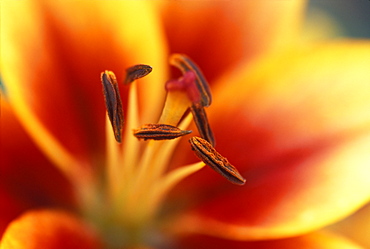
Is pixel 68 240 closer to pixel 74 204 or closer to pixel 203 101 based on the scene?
pixel 74 204

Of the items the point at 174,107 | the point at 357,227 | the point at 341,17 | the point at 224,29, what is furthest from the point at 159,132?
the point at 341,17

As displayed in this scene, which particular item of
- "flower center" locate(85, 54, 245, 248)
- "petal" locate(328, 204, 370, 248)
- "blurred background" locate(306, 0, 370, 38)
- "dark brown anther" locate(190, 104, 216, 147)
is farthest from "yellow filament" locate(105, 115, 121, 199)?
"blurred background" locate(306, 0, 370, 38)

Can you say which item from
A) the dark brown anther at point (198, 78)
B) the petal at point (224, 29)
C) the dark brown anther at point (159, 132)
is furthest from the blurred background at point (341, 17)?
the dark brown anther at point (159, 132)

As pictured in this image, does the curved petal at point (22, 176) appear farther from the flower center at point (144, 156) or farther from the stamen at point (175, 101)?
the stamen at point (175, 101)

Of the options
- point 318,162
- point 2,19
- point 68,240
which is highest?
point 2,19

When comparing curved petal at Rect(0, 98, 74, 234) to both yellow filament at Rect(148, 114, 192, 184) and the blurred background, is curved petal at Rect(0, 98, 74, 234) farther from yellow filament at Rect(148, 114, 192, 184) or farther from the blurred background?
the blurred background

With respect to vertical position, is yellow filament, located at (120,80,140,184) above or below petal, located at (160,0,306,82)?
below

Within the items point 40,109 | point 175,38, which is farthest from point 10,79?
point 175,38
